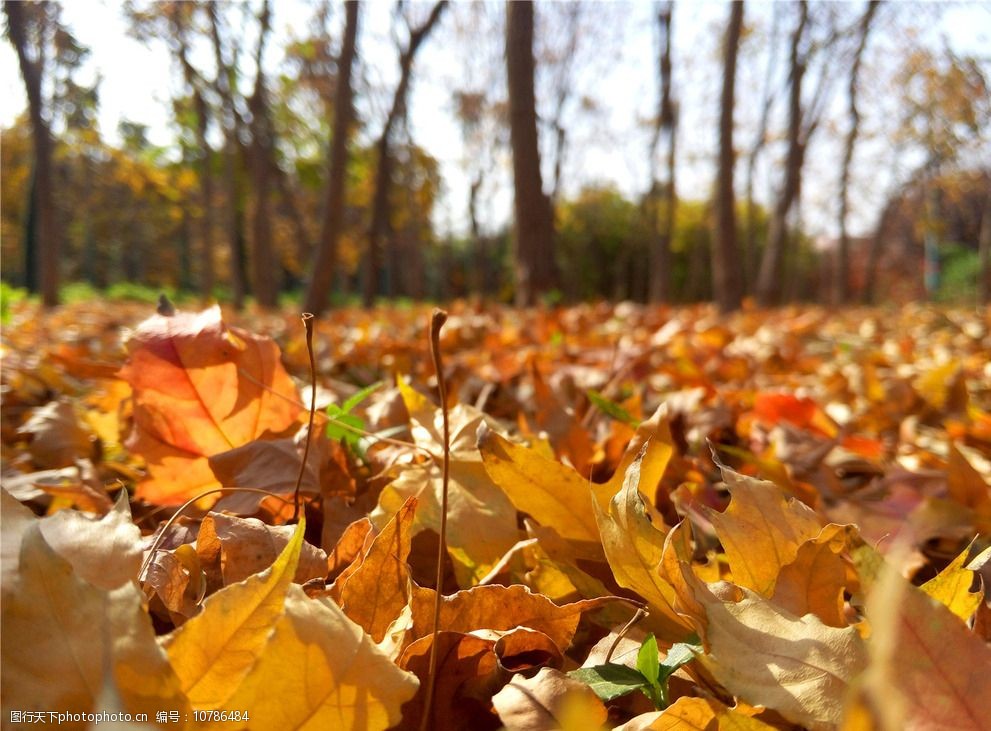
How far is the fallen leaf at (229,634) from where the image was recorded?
332 millimetres

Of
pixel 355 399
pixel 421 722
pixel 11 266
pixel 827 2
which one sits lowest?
pixel 421 722

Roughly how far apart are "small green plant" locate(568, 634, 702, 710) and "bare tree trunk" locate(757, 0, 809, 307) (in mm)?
7995

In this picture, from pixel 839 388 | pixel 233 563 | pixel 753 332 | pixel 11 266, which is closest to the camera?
pixel 233 563

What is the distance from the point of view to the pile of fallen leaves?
1.02 feet

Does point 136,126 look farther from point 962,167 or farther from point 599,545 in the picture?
point 599,545

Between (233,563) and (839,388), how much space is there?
4.34 feet

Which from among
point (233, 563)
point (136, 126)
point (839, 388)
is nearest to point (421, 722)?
point (233, 563)

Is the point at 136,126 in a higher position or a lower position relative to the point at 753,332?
higher

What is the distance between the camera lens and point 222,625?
0.34 m

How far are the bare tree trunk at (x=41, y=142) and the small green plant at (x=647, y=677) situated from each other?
6.59 metres

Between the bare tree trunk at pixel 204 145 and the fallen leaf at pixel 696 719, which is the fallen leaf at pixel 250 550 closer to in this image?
the fallen leaf at pixel 696 719

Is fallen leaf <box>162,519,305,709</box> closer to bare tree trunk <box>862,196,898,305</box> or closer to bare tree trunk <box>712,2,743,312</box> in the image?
bare tree trunk <box>712,2,743,312</box>

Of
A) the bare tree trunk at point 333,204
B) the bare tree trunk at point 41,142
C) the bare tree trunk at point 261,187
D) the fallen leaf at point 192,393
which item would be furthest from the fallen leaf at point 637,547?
the bare tree trunk at point 261,187

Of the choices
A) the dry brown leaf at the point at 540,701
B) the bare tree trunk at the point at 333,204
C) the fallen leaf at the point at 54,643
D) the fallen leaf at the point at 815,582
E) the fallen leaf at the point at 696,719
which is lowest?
the fallen leaf at the point at 696,719
